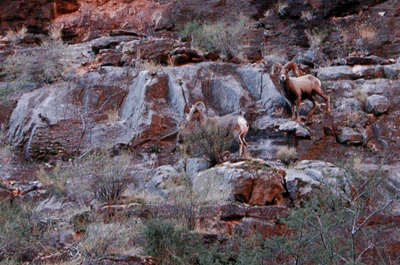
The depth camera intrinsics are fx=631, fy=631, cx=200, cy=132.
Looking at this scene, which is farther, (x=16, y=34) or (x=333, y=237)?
(x=16, y=34)

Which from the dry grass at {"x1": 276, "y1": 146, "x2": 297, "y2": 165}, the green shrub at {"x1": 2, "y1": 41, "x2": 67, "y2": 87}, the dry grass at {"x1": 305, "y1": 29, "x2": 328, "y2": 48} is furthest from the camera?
the dry grass at {"x1": 305, "y1": 29, "x2": 328, "y2": 48}

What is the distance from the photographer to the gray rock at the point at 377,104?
17.1m

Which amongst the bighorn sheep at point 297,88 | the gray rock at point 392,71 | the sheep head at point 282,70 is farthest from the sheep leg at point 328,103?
the gray rock at point 392,71

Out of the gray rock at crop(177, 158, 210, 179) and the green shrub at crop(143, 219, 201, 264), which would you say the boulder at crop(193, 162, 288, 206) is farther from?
the green shrub at crop(143, 219, 201, 264)

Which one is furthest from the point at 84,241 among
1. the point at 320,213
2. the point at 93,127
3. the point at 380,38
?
the point at 380,38

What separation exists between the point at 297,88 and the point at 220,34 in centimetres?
Result: 525

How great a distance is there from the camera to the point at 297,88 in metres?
17.0

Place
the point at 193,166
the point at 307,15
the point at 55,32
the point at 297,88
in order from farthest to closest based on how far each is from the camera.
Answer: the point at 55,32
the point at 307,15
the point at 297,88
the point at 193,166

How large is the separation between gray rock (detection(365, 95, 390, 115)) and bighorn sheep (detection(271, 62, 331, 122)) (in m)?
1.15

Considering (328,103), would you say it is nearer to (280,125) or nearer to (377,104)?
(377,104)

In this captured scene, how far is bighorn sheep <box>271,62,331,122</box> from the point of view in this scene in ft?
55.4

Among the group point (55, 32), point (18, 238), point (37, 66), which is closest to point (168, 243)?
point (18, 238)

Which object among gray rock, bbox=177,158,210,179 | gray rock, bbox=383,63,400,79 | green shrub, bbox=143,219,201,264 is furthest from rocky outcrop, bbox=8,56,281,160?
green shrub, bbox=143,219,201,264

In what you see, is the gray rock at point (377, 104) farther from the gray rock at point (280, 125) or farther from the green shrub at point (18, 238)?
the green shrub at point (18, 238)
